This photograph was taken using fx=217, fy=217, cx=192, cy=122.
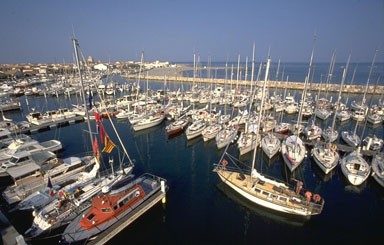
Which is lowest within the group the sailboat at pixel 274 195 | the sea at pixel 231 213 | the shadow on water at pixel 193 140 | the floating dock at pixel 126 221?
the sea at pixel 231 213

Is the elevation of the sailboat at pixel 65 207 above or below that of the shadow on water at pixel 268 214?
above

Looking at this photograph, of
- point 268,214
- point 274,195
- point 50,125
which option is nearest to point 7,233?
point 268,214

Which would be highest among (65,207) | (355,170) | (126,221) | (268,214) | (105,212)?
(105,212)

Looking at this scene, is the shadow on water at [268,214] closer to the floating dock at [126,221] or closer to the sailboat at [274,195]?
the sailboat at [274,195]

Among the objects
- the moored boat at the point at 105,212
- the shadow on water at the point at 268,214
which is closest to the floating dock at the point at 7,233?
the moored boat at the point at 105,212

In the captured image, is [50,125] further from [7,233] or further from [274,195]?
[274,195]

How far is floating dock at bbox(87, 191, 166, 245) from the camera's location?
55.8 ft

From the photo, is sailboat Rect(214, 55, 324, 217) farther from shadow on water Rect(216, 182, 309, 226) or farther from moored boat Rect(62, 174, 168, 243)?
moored boat Rect(62, 174, 168, 243)

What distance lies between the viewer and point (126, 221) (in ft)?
61.4

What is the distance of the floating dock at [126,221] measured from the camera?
1700cm

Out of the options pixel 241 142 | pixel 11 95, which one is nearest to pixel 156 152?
pixel 241 142

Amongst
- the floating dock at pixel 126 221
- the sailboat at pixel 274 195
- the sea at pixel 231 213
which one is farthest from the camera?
the sailboat at pixel 274 195

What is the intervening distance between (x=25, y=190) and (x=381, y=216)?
37223 mm

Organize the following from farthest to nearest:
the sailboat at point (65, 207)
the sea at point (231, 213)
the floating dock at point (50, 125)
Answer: the floating dock at point (50, 125) → the sea at point (231, 213) → the sailboat at point (65, 207)
